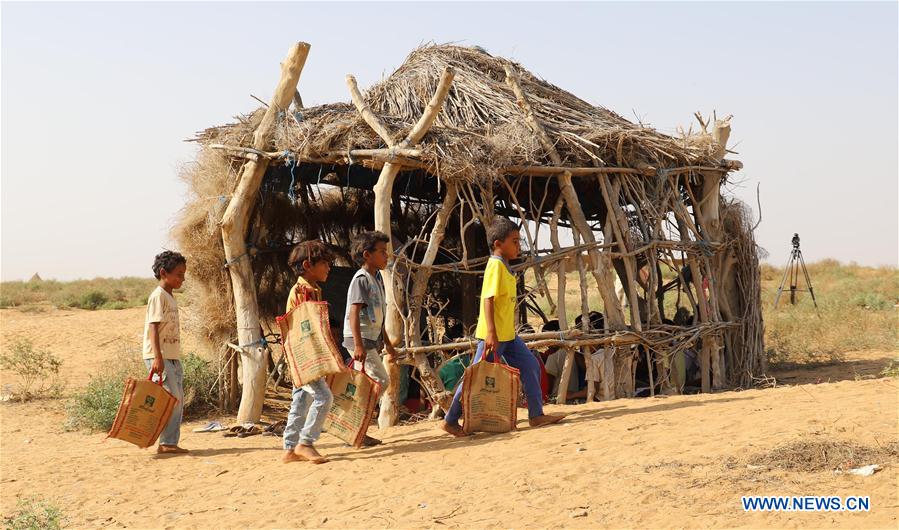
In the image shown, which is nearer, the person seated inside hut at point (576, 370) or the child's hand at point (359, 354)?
the child's hand at point (359, 354)

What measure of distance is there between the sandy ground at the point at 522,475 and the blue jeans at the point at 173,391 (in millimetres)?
180

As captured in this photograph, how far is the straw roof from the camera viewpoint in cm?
740

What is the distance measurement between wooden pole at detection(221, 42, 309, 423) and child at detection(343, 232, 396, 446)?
2.10m

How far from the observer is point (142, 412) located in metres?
6.26

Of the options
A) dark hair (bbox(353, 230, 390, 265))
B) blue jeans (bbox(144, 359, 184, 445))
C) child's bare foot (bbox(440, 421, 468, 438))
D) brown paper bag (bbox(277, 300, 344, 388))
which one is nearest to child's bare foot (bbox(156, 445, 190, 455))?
blue jeans (bbox(144, 359, 184, 445))

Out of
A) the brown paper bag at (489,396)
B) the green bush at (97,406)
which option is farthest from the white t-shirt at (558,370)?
the green bush at (97,406)

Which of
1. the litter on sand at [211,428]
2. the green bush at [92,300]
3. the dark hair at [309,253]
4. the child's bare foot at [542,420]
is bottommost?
the litter on sand at [211,428]

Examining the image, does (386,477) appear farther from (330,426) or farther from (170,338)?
(170,338)

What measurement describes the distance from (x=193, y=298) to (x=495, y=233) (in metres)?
3.95

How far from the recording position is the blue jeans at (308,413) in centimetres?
566

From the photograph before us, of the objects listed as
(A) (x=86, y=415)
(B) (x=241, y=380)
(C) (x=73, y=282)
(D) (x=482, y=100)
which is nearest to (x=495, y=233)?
(D) (x=482, y=100)

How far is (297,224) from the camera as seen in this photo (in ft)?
31.0

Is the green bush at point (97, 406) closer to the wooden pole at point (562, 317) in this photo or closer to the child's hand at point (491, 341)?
the child's hand at point (491, 341)

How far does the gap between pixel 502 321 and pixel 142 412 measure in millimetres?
2629
